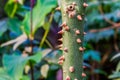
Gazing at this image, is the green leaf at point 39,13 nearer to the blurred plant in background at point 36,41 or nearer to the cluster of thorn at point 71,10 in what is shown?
the blurred plant in background at point 36,41

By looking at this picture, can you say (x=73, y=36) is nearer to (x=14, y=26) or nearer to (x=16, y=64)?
(x=16, y=64)

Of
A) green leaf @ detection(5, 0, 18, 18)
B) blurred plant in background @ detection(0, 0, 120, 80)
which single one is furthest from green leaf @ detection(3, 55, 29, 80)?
green leaf @ detection(5, 0, 18, 18)

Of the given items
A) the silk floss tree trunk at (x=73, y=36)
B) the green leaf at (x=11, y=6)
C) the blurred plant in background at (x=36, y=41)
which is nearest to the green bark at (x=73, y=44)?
the silk floss tree trunk at (x=73, y=36)

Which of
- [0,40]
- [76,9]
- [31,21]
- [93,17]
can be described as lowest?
[93,17]

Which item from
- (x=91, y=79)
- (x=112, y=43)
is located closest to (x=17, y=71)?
(x=91, y=79)

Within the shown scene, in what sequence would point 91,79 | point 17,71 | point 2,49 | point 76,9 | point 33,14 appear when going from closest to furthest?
point 76,9
point 17,71
point 33,14
point 2,49
point 91,79

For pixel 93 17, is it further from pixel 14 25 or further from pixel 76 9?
pixel 76 9

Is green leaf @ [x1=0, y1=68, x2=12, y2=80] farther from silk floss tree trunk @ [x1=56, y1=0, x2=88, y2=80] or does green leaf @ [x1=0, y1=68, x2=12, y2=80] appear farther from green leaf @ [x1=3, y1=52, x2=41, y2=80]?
silk floss tree trunk @ [x1=56, y1=0, x2=88, y2=80]

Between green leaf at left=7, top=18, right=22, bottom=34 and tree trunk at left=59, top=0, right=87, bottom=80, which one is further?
green leaf at left=7, top=18, right=22, bottom=34
